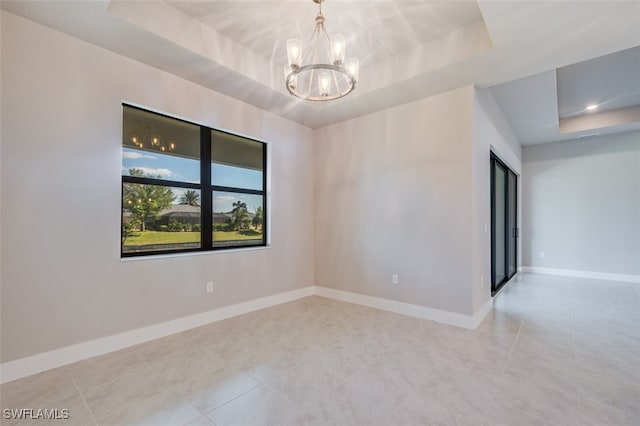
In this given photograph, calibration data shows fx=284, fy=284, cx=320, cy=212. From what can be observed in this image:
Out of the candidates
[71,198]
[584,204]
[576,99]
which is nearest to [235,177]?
[71,198]

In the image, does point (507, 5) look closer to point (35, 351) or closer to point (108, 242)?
point (108, 242)

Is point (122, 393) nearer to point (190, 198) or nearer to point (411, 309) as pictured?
point (190, 198)

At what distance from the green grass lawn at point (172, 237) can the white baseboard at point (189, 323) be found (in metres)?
0.85

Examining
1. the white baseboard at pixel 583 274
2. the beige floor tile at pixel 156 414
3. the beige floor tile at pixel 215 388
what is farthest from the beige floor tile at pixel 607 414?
the white baseboard at pixel 583 274

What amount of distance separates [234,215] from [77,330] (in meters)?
1.94

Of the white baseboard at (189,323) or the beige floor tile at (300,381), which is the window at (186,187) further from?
the beige floor tile at (300,381)

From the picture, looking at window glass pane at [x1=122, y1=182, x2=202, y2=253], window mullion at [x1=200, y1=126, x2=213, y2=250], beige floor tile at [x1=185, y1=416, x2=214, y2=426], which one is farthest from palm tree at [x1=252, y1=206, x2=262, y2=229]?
beige floor tile at [x1=185, y1=416, x2=214, y2=426]

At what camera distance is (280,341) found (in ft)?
9.29

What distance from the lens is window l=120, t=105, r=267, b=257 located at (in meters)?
2.90

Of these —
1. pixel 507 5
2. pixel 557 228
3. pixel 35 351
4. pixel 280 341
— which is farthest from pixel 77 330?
pixel 557 228

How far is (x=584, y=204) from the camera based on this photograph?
5.91 m

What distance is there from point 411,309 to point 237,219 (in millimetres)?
2572

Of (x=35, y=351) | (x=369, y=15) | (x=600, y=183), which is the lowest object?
(x=35, y=351)

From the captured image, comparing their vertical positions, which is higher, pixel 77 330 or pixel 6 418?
pixel 77 330
